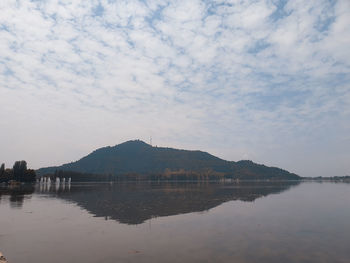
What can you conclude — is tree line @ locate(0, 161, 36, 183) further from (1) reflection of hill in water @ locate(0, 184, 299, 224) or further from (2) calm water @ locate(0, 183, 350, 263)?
(2) calm water @ locate(0, 183, 350, 263)

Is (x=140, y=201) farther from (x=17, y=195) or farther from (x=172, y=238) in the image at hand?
(x=17, y=195)

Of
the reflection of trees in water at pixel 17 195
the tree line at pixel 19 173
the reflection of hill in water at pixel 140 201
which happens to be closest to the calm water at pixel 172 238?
the reflection of hill in water at pixel 140 201

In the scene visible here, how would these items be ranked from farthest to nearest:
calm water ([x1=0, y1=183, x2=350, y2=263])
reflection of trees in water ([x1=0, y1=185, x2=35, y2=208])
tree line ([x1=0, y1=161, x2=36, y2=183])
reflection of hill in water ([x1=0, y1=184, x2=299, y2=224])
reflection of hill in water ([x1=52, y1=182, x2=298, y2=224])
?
tree line ([x1=0, y1=161, x2=36, y2=183])
reflection of trees in water ([x1=0, y1=185, x2=35, y2=208])
reflection of hill in water ([x1=0, y1=184, x2=299, y2=224])
reflection of hill in water ([x1=52, y1=182, x2=298, y2=224])
calm water ([x1=0, y1=183, x2=350, y2=263])

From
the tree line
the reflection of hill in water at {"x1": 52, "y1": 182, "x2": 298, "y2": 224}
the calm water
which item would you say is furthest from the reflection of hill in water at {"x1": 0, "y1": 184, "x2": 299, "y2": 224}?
the tree line

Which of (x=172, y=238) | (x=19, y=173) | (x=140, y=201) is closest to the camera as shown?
(x=172, y=238)

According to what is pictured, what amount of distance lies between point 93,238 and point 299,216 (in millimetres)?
30172

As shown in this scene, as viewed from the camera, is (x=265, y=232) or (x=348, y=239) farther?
(x=265, y=232)

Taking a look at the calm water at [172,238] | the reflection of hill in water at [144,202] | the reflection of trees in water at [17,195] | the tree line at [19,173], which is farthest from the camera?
the tree line at [19,173]

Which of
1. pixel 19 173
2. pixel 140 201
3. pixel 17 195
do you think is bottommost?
pixel 17 195

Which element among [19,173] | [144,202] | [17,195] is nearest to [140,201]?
[144,202]

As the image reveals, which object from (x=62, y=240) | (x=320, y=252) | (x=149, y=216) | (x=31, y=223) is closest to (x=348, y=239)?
(x=320, y=252)

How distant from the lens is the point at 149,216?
123 ft

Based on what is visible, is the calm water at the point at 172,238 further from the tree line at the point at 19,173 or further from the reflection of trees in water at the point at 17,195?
the tree line at the point at 19,173

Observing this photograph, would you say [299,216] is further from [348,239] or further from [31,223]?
[31,223]
